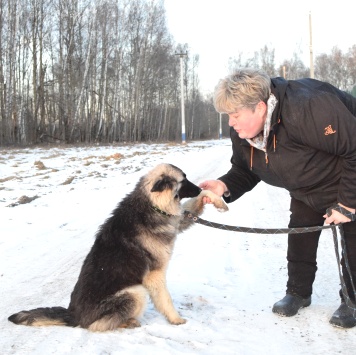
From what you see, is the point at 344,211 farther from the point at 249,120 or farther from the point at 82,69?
the point at 82,69

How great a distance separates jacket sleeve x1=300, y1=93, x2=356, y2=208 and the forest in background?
27.8 metres

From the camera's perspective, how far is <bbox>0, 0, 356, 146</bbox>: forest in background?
32.8 metres

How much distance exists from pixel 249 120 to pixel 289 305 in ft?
5.58

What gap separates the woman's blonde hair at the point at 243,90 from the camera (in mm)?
2953

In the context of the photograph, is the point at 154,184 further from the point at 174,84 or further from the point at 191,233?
the point at 174,84

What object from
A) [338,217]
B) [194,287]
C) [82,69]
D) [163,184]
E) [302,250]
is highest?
[82,69]

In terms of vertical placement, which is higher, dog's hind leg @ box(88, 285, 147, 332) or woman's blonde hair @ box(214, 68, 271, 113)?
woman's blonde hair @ box(214, 68, 271, 113)

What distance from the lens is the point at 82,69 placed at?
125 ft

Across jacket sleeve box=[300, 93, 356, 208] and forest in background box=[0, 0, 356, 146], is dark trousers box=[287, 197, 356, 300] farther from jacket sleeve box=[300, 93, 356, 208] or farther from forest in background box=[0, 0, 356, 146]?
forest in background box=[0, 0, 356, 146]

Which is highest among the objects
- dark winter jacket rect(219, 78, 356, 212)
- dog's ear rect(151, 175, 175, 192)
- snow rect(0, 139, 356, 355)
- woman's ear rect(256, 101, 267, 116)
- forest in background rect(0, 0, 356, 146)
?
forest in background rect(0, 0, 356, 146)

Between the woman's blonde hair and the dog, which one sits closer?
the woman's blonde hair

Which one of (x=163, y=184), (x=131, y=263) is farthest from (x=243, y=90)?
(x=131, y=263)

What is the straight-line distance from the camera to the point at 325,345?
2988 mm

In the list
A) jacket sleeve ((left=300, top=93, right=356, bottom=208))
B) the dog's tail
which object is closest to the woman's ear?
jacket sleeve ((left=300, top=93, right=356, bottom=208))
